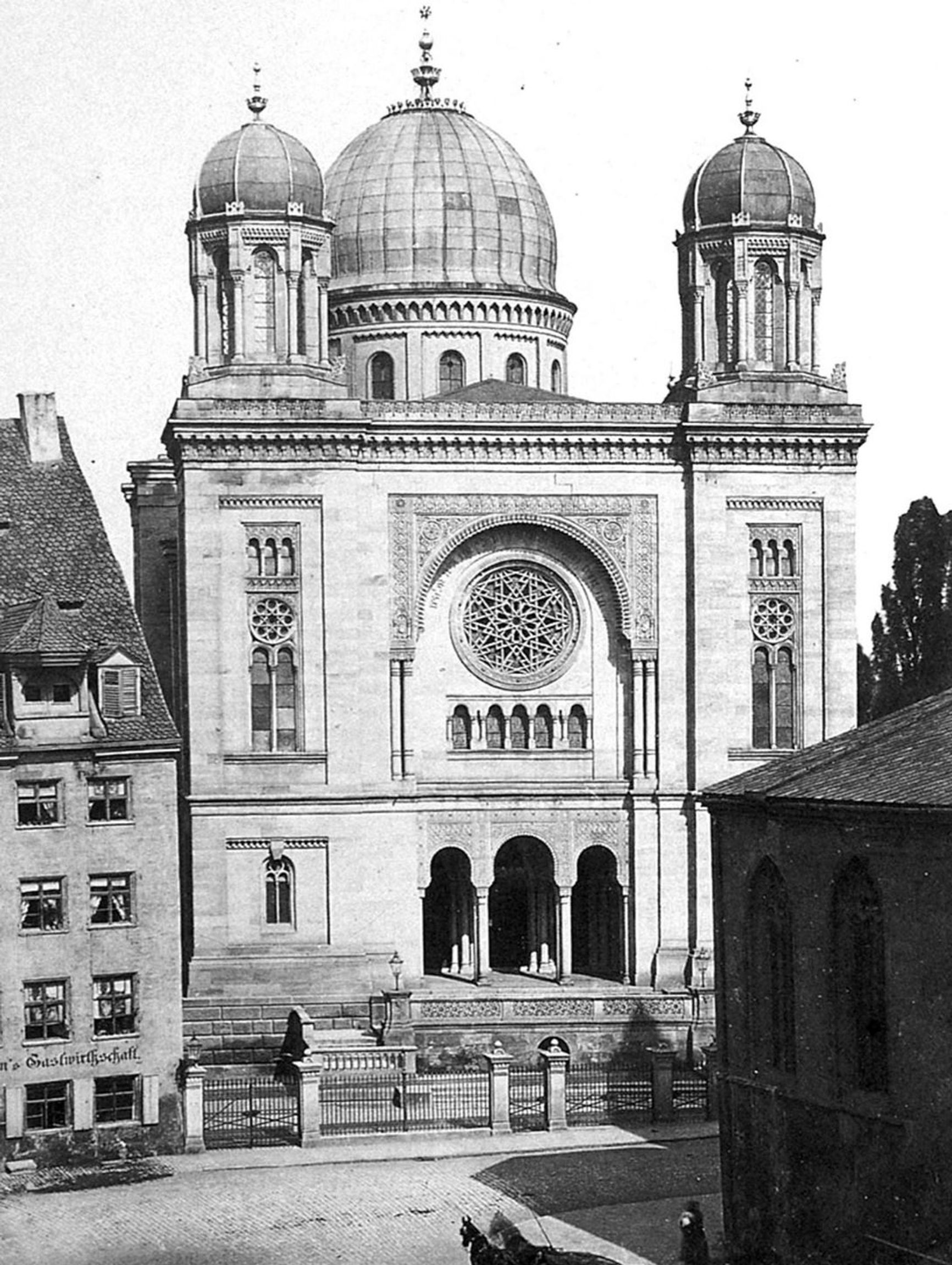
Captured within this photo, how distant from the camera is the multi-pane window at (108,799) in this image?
4338 cm

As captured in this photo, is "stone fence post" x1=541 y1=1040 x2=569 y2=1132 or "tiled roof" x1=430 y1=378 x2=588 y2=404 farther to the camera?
"tiled roof" x1=430 y1=378 x2=588 y2=404

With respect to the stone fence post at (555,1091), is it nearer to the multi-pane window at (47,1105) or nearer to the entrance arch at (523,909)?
the multi-pane window at (47,1105)

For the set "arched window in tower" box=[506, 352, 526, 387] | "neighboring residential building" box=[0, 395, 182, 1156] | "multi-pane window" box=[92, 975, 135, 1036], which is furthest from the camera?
"arched window in tower" box=[506, 352, 526, 387]

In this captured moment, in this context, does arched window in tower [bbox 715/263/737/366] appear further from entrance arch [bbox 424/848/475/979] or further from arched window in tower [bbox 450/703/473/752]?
entrance arch [bbox 424/848/475/979]

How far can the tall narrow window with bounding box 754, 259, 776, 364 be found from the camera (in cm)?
5931

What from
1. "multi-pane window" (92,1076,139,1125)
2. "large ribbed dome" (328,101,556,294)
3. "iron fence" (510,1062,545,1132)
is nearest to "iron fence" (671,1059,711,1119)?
"iron fence" (510,1062,545,1132)

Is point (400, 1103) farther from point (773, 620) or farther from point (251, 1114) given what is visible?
point (773, 620)

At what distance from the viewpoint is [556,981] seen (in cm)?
5825

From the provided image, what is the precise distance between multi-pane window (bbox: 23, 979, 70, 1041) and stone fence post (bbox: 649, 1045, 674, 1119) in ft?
38.3

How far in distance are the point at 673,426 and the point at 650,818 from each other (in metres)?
10.0

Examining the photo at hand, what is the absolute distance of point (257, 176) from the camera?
56.7 meters

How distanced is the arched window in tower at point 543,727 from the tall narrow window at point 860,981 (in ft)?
89.9

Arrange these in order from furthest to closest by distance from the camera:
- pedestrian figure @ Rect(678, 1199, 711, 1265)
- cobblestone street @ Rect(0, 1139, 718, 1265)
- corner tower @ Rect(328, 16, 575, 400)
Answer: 1. corner tower @ Rect(328, 16, 575, 400)
2. cobblestone street @ Rect(0, 1139, 718, 1265)
3. pedestrian figure @ Rect(678, 1199, 711, 1265)

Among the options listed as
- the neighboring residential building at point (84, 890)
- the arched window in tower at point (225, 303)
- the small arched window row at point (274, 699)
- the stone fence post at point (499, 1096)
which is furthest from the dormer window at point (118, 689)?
the arched window in tower at point (225, 303)
